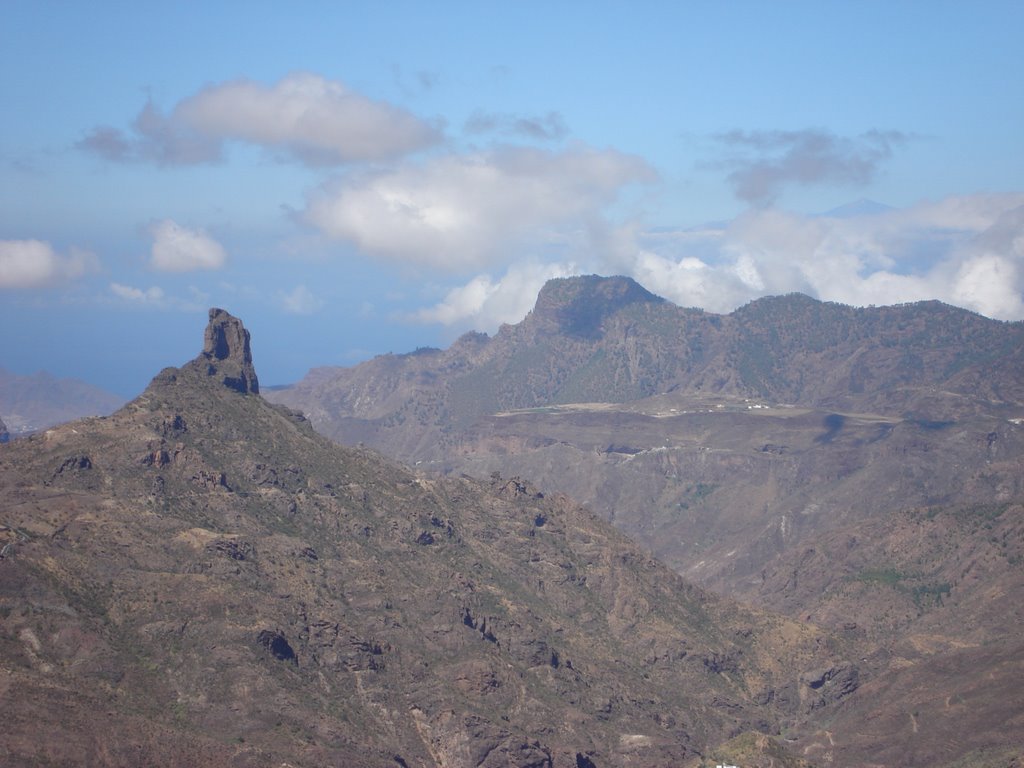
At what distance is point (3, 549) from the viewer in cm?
19050

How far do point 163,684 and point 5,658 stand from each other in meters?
20.0

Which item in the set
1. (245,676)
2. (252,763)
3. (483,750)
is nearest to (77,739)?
(252,763)

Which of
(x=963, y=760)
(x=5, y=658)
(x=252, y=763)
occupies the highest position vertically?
(x=5, y=658)

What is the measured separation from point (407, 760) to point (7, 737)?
189ft

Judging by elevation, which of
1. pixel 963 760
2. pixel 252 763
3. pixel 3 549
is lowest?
pixel 963 760

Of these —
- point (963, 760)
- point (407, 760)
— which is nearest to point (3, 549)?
point (407, 760)

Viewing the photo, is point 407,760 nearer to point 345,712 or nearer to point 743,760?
point 345,712

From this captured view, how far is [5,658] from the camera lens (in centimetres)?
17262

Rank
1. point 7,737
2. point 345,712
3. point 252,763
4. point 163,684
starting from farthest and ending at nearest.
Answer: point 345,712 < point 163,684 < point 252,763 < point 7,737

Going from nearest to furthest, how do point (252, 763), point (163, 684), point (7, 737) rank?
point (7, 737) → point (252, 763) → point (163, 684)

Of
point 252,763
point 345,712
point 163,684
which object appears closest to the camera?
point 252,763

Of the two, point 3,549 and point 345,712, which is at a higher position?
point 3,549

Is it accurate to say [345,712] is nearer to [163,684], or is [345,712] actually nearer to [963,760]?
[163,684]

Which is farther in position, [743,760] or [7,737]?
[743,760]
